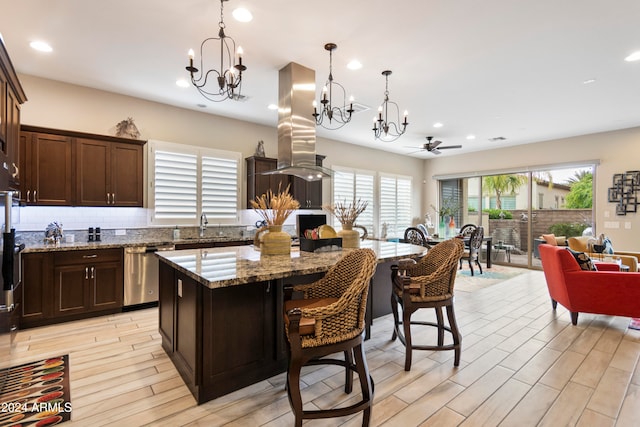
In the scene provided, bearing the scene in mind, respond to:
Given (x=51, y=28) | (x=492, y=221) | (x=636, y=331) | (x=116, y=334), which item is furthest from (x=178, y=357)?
(x=492, y=221)

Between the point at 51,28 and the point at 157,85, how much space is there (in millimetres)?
1299

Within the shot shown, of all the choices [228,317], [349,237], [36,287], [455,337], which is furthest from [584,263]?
[36,287]

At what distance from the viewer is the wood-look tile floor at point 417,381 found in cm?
199

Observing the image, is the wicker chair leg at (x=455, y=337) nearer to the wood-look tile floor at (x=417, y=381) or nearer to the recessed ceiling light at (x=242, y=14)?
the wood-look tile floor at (x=417, y=381)

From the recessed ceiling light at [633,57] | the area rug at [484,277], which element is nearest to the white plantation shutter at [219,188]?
the area rug at [484,277]

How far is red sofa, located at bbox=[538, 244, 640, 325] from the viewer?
3.36 metres

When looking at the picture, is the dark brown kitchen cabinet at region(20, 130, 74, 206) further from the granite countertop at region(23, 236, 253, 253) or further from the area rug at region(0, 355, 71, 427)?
the area rug at region(0, 355, 71, 427)

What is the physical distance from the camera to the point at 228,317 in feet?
7.11

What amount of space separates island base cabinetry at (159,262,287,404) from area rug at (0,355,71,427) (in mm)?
754

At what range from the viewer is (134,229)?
15.1 feet

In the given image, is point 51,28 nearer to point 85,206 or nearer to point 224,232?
point 85,206

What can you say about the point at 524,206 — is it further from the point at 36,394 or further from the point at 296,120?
the point at 36,394

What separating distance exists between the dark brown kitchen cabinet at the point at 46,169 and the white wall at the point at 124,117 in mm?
340

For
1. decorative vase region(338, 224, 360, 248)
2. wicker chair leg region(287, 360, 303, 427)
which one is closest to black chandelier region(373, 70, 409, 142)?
decorative vase region(338, 224, 360, 248)
